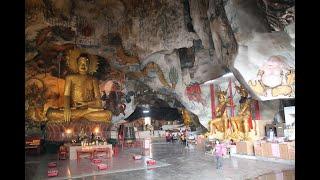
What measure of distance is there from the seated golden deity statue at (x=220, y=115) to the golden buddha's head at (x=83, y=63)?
23.6 ft

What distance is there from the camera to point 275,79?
9406mm

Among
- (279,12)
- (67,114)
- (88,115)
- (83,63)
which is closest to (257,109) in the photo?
(279,12)

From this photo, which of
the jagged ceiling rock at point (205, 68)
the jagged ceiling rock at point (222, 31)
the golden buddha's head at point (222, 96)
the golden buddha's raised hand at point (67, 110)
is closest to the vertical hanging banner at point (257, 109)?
the jagged ceiling rock at point (205, 68)

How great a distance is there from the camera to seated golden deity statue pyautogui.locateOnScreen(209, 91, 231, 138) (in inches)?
573

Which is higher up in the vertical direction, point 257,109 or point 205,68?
point 205,68

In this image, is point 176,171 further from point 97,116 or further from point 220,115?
point 97,116

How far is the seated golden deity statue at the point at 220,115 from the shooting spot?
14.6 meters

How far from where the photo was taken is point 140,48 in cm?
1305

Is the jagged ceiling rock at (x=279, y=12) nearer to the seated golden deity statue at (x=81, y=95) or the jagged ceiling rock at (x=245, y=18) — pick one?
the jagged ceiling rock at (x=245, y=18)

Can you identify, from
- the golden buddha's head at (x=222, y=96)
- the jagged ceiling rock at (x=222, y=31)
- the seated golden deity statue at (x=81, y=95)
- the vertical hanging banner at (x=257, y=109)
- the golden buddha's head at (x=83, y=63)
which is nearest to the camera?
the jagged ceiling rock at (x=222, y=31)

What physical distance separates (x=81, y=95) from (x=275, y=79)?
33.5 feet

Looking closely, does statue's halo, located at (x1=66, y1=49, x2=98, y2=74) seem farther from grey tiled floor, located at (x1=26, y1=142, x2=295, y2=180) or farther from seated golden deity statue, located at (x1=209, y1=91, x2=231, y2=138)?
seated golden deity statue, located at (x1=209, y1=91, x2=231, y2=138)

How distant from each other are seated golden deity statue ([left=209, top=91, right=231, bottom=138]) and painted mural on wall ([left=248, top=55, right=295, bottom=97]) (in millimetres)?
4683
